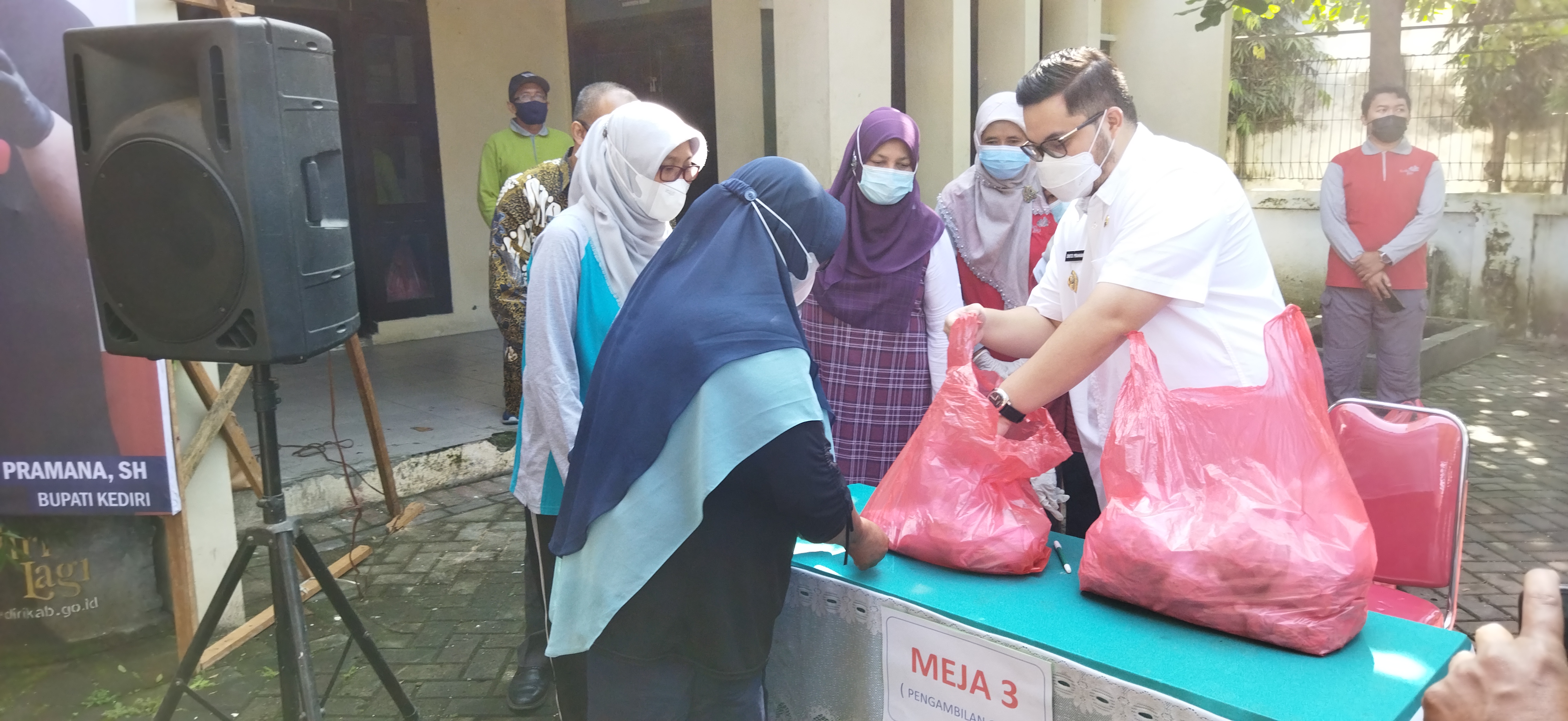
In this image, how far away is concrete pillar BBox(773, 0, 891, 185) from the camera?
19.1 feet

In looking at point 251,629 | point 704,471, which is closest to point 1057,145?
point 704,471

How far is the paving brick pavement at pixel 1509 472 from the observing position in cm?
→ 418

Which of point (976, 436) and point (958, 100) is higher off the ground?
point (958, 100)

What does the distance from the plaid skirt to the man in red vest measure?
3544mm

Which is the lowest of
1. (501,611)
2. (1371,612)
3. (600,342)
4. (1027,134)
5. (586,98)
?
(501,611)

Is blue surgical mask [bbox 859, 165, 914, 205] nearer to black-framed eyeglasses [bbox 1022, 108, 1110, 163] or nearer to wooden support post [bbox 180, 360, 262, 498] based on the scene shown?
black-framed eyeglasses [bbox 1022, 108, 1110, 163]

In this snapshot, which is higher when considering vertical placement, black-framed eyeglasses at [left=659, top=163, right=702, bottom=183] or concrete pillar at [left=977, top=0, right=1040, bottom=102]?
concrete pillar at [left=977, top=0, right=1040, bottom=102]

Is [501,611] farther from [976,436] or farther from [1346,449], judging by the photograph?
[1346,449]

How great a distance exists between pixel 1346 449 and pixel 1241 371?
2.03ft

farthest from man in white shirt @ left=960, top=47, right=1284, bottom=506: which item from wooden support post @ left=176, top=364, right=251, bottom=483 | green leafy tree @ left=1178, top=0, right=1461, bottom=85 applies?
green leafy tree @ left=1178, top=0, right=1461, bottom=85

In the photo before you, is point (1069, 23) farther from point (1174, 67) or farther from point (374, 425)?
point (374, 425)

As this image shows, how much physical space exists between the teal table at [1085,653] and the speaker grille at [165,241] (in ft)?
4.84

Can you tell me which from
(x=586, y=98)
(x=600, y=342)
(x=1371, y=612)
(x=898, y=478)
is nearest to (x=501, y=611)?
(x=600, y=342)

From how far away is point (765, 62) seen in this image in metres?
7.63
